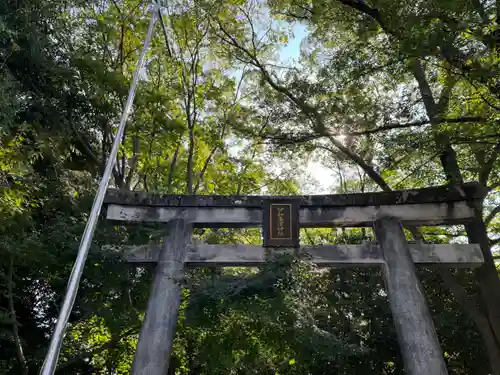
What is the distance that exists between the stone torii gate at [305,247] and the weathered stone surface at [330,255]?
17mm

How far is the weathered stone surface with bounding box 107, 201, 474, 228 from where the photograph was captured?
6.66 meters

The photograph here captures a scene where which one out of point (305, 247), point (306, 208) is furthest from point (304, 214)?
point (305, 247)

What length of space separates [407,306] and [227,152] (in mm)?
6590

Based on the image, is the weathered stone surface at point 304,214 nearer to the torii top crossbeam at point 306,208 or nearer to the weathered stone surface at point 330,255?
the torii top crossbeam at point 306,208

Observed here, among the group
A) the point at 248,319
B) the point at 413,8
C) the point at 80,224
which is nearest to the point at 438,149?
the point at 413,8

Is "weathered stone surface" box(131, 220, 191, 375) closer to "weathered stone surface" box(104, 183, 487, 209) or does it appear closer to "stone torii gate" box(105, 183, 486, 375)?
"stone torii gate" box(105, 183, 486, 375)

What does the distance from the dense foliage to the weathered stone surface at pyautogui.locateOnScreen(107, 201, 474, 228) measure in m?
0.41

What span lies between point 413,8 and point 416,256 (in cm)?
411

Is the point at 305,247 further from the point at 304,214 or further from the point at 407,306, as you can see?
the point at 407,306

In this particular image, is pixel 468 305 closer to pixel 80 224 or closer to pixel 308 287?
pixel 308 287

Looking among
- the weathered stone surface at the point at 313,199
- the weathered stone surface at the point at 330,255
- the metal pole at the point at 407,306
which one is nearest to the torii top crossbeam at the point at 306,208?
the weathered stone surface at the point at 313,199

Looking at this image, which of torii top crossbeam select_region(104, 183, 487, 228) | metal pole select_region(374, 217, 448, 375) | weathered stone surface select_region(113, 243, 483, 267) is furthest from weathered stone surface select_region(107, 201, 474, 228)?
weathered stone surface select_region(113, 243, 483, 267)

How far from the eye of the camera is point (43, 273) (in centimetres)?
701

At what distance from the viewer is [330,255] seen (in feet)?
21.2
